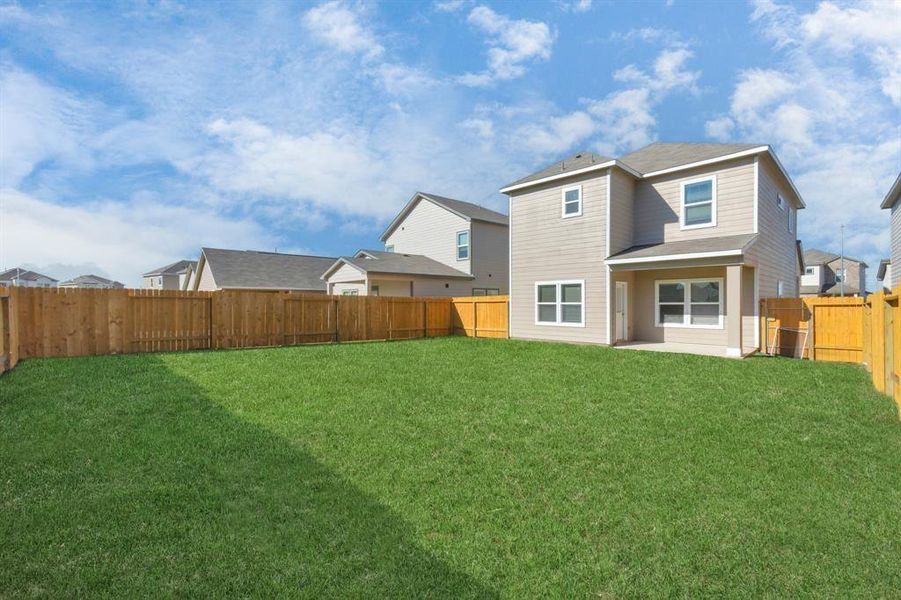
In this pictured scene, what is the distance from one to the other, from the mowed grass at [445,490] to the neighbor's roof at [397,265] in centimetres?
1309

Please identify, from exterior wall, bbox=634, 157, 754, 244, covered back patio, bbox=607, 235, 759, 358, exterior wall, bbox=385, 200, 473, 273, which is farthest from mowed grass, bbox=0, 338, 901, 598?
exterior wall, bbox=385, 200, 473, 273

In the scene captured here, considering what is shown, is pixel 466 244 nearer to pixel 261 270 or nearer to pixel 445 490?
pixel 261 270

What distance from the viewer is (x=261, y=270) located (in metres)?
27.7

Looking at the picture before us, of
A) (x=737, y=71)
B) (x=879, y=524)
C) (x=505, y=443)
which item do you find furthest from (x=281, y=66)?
(x=879, y=524)

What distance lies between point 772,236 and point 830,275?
4356cm

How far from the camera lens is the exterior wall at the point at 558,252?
14.5m

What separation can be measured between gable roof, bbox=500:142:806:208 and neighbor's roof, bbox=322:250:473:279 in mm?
6396

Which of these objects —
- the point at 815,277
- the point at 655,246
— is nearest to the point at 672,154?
the point at 655,246

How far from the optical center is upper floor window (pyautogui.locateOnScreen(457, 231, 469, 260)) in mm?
23430

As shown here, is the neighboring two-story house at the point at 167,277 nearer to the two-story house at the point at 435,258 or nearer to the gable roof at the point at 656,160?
the two-story house at the point at 435,258

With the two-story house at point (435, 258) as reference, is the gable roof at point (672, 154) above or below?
above

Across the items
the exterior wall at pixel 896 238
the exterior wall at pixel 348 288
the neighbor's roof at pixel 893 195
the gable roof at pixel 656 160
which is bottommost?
the exterior wall at pixel 348 288

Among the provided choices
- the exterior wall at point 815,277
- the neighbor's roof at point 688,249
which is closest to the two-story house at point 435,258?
the neighbor's roof at point 688,249

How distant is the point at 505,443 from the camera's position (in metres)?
5.12
